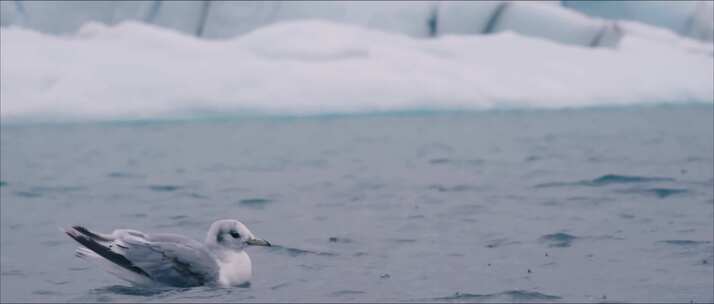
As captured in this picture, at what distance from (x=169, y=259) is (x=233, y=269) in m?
0.24

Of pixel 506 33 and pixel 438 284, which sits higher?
pixel 506 33

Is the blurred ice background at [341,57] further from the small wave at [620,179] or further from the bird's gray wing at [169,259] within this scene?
the bird's gray wing at [169,259]

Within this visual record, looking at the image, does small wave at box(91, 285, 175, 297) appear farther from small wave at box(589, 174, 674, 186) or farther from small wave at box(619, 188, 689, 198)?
small wave at box(589, 174, 674, 186)

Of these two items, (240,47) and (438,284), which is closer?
(438,284)

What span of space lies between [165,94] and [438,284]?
22.9 ft

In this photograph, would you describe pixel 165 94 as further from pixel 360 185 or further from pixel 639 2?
pixel 639 2

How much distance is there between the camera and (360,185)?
6418mm

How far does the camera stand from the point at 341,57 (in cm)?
1185

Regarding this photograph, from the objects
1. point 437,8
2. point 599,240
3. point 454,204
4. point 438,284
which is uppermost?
point 437,8

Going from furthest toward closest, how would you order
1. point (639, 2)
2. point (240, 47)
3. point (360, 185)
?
point (639, 2), point (240, 47), point (360, 185)

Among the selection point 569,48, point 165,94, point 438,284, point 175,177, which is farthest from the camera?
point 569,48

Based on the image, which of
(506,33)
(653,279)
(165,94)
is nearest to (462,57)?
(506,33)

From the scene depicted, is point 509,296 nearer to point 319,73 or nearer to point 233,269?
point 233,269

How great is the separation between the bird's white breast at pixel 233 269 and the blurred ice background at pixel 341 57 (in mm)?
6458
